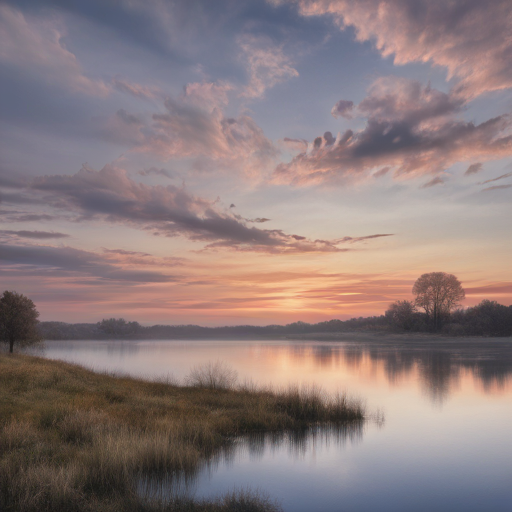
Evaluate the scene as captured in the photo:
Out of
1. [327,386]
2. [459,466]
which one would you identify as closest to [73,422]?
[459,466]

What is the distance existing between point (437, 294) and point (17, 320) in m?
82.0

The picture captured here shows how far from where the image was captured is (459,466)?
13.8 m

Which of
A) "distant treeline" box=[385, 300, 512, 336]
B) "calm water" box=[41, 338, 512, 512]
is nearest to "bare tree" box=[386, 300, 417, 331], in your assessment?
"distant treeline" box=[385, 300, 512, 336]

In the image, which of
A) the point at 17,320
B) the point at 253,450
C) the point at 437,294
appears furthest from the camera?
the point at 437,294

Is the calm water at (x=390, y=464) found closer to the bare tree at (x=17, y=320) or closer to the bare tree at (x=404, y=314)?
the bare tree at (x=17, y=320)

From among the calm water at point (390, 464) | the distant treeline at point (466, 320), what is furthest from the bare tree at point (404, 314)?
the calm water at point (390, 464)

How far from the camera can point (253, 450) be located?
1460cm

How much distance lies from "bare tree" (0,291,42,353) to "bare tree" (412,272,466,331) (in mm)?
78581

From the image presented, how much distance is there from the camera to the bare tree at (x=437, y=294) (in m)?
90.4

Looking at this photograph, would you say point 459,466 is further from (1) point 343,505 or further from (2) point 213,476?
(2) point 213,476

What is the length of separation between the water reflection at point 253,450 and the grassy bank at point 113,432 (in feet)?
0.94

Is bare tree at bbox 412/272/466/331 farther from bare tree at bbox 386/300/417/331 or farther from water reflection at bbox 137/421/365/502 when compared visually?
water reflection at bbox 137/421/365/502

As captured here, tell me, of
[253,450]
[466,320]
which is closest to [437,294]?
[466,320]

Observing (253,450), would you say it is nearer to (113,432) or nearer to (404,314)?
(113,432)
